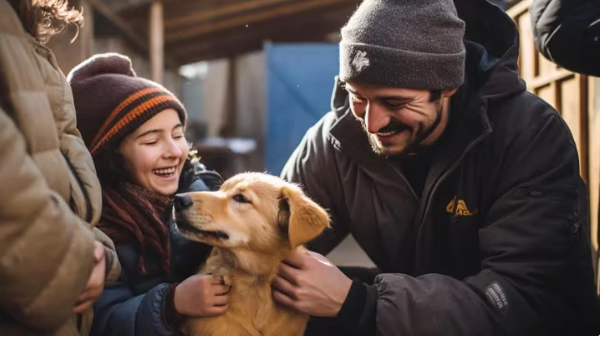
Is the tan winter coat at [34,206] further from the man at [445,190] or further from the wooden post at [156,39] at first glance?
the wooden post at [156,39]

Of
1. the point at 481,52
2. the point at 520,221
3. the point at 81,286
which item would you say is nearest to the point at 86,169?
the point at 81,286

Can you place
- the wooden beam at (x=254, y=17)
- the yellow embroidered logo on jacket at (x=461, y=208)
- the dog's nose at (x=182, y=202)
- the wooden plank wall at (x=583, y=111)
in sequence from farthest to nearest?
the wooden beam at (x=254, y=17) < the wooden plank wall at (x=583, y=111) < the yellow embroidered logo on jacket at (x=461, y=208) < the dog's nose at (x=182, y=202)

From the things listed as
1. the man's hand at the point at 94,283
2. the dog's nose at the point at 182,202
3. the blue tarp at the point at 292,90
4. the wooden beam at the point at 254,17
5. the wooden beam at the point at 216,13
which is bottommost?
the blue tarp at the point at 292,90

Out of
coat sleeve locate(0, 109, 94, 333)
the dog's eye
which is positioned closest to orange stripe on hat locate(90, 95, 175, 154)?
the dog's eye

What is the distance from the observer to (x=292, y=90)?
8.34 metres

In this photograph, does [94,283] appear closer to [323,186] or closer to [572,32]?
[323,186]

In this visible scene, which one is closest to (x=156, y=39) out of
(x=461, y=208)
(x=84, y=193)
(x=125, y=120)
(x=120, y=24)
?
(x=120, y=24)

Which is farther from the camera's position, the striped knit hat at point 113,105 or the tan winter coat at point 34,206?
the striped knit hat at point 113,105

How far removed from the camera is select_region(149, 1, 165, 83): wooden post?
8094 millimetres

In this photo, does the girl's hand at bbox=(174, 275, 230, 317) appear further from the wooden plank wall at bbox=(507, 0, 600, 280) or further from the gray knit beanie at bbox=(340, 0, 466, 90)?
the wooden plank wall at bbox=(507, 0, 600, 280)

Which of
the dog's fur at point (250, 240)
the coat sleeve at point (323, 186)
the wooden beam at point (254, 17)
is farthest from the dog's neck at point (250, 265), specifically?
the wooden beam at point (254, 17)

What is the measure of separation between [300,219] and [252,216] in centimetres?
24

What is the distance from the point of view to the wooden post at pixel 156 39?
8094 mm

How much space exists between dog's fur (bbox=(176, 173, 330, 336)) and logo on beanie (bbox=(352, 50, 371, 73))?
587 mm
